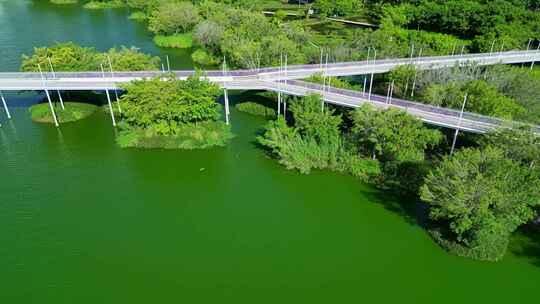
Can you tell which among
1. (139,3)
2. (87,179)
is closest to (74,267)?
(87,179)

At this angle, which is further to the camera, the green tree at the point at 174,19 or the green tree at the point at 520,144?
the green tree at the point at 174,19

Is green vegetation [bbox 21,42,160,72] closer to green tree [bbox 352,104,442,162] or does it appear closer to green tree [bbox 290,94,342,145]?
green tree [bbox 290,94,342,145]

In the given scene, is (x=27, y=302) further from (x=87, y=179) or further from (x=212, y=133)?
(x=212, y=133)

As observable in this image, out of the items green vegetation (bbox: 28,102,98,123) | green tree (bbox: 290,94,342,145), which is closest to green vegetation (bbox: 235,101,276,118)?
green tree (bbox: 290,94,342,145)

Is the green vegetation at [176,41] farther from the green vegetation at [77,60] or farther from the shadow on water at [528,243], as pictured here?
the shadow on water at [528,243]

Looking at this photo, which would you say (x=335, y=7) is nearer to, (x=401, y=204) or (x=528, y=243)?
(x=401, y=204)

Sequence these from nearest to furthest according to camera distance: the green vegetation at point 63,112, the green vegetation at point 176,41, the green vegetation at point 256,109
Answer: the green vegetation at point 63,112 < the green vegetation at point 256,109 < the green vegetation at point 176,41

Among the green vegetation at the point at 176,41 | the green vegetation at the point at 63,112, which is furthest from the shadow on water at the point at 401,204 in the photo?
the green vegetation at the point at 176,41
